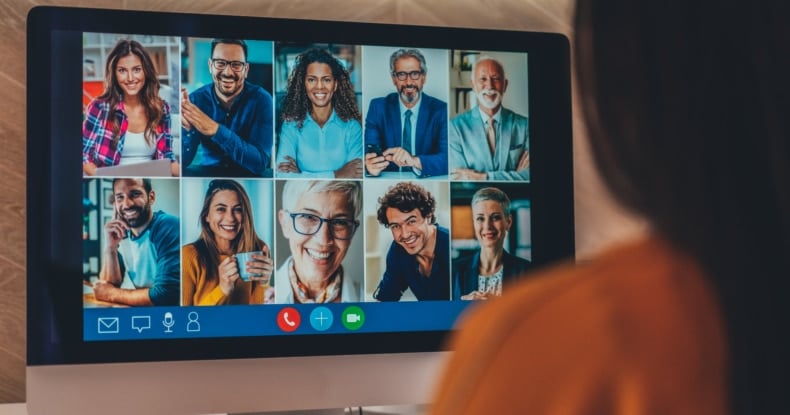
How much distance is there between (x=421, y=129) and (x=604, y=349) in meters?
0.95

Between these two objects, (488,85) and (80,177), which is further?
(488,85)

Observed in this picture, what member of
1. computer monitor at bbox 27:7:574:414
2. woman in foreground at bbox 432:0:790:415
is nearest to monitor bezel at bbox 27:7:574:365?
computer monitor at bbox 27:7:574:414

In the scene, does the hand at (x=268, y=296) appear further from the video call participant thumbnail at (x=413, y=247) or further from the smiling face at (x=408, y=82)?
the smiling face at (x=408, y=82)

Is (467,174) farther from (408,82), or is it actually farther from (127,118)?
(127,118)

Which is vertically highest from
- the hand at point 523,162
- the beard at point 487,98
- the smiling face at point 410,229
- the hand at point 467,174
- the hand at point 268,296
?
the beard at point 487,98

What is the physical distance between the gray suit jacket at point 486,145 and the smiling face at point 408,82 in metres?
0.07

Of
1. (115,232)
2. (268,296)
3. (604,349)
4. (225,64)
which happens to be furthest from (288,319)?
(604,349)

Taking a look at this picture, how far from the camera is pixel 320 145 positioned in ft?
3.89

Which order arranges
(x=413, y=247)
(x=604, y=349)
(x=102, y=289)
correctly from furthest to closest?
(x=413, y=247) → (x=102, y=289) → (x=604, y=349)

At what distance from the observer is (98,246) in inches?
43.8

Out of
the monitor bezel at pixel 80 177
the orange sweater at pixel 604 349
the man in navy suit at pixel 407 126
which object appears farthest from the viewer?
the man in navy suit at pixel 407 126

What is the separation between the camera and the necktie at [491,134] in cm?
125

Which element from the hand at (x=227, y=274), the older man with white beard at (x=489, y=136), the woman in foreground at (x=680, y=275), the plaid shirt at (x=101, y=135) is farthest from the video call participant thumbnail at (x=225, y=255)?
the woman in foreground at (x=680, y=275)

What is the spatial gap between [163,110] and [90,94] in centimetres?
10
